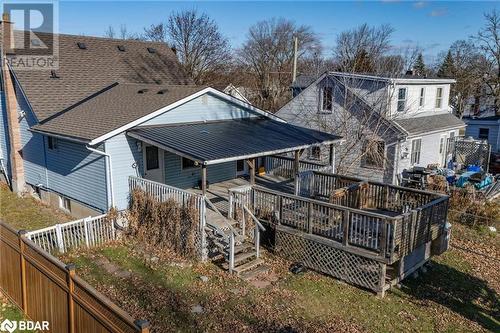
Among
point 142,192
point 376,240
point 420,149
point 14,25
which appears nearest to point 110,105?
point 142,192

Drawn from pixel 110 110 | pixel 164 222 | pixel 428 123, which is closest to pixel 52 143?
pixel 110 110

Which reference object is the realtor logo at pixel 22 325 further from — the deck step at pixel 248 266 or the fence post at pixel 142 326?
the deck step at pixel 248 266

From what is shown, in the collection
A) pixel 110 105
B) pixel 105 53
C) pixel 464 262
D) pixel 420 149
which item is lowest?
pixel 464 262

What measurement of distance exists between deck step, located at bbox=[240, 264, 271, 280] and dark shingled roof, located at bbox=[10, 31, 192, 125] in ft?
27.6

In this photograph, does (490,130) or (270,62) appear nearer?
(490,130)

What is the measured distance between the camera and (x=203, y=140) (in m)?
12.8

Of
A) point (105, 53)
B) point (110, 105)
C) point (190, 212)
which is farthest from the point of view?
point (105, 53)

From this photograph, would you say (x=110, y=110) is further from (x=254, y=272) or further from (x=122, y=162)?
(x=254, y=272)

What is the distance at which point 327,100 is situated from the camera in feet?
76.7

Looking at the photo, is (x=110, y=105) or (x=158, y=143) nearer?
(x=158, y=143)

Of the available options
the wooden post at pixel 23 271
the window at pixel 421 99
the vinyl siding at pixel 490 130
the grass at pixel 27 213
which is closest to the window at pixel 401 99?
the window at pixel 421 99

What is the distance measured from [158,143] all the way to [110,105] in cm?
454

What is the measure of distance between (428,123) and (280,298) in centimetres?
1838

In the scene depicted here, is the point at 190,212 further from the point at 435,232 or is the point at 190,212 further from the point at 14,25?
the point at 14,25
